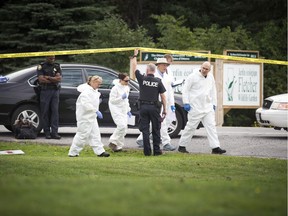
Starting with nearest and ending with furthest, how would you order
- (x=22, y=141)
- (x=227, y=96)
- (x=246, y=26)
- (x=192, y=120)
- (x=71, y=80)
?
1. (x=192, y=120)
2. (x=22, y=141)
3. (x=71, y=80)
4. (x=227, y=96)
5. (x=246, y=26)

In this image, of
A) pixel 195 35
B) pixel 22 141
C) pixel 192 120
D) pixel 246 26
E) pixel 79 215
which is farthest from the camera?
pixel 246 26

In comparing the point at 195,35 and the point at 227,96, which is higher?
the point at 195,35

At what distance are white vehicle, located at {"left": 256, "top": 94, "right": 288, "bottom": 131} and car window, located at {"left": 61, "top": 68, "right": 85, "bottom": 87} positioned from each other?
4.05 meters

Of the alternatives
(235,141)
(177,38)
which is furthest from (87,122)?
(177,38)

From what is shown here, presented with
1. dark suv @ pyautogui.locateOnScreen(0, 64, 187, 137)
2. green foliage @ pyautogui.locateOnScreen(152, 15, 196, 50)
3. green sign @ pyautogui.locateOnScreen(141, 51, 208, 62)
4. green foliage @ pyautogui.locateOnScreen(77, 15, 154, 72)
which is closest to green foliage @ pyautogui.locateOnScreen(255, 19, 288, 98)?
green foliage @ pyautogui.locateOnScreen(152, 15, 196, 50)

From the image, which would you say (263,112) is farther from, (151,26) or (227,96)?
(151,26)

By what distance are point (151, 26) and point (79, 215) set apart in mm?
31720

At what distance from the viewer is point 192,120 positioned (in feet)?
47.9

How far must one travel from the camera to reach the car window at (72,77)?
55.3 ft

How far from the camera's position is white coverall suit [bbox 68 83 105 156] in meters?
13.4

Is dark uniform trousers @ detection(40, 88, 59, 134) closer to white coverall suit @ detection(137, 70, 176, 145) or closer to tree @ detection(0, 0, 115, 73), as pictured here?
white coverall suit @ detection(137, 70, 176, 145)

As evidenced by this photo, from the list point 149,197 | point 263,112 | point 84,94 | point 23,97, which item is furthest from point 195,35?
point 149,197

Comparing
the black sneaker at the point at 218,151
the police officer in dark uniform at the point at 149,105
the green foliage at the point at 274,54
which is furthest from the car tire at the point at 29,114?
the green foliage at the point at 274,54

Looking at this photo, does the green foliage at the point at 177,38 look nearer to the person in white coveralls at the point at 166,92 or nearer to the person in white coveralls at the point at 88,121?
the person in white coveralls at the point at 166,92
